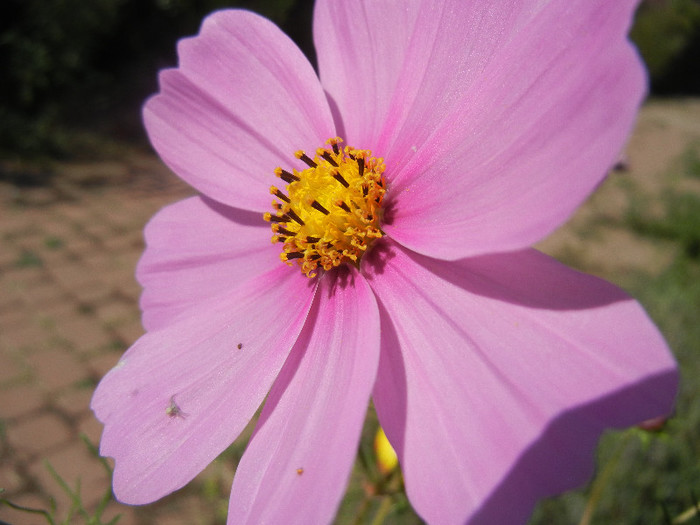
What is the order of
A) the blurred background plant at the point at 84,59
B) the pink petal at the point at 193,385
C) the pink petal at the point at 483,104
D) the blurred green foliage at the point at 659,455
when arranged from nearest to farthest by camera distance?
the pink petal at the point at 483,104
the pink petal at the point at 193,385
the blurred green foliage at the point at 659,455
the blurred background plant at the point at 84,59

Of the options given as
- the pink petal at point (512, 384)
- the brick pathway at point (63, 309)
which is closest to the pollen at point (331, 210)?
the pink petal at point (512, 384)

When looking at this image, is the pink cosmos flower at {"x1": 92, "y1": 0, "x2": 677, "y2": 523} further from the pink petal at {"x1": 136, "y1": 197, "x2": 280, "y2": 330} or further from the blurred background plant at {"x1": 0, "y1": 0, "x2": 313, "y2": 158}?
the blurred background plant at {"x1": 0, "y1": 0, "x2": 313, "y2": 158}

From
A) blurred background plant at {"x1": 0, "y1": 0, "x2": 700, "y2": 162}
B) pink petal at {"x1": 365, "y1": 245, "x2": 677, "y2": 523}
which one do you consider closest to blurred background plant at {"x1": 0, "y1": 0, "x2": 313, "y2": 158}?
blurred background plant at {"x1": 0, "y1": 0, "x2": 700, "y2": 162}

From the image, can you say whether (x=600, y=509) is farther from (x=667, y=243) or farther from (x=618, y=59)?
(x=667, y=243)

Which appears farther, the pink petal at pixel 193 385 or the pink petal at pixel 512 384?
the pink petal at pixel 193 385

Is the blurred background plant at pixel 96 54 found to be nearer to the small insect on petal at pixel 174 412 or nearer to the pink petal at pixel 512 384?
the pink petal at pixel 512 384

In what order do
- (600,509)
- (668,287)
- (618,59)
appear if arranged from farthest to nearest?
(668,287) < (600,509) < (618,59)

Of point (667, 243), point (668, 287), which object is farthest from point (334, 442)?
point (667, 243)
